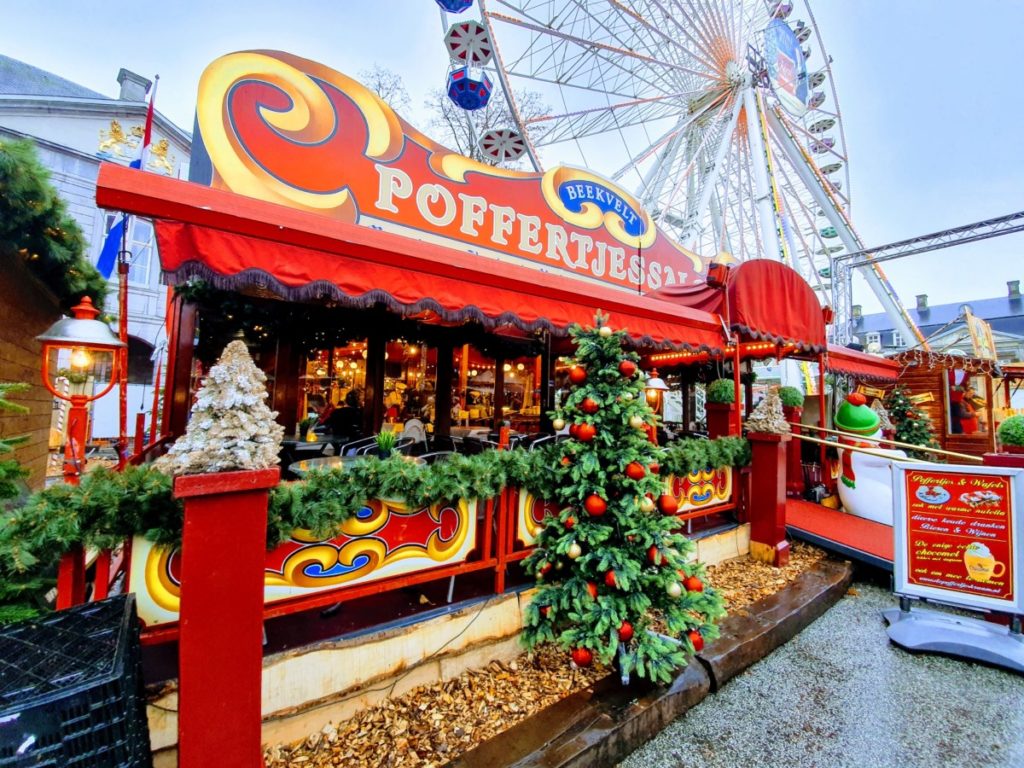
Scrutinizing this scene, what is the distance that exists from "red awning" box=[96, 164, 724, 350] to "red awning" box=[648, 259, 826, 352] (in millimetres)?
1878

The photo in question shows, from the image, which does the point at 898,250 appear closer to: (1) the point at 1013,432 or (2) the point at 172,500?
(1) the point at 1013,432

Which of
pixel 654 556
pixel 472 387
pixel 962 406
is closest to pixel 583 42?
pixel 472 387

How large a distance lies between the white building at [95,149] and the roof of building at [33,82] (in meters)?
0.04

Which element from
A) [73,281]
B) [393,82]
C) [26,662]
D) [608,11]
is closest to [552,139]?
[608,11]

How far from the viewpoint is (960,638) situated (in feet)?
10.4

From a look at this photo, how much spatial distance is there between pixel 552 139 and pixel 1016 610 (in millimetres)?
17749

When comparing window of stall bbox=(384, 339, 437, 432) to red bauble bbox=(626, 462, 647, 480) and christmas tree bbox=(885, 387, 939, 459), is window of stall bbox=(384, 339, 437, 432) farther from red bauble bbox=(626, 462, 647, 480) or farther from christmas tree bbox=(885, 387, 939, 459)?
christmas tree bbox=(885, 387, 939, 459)

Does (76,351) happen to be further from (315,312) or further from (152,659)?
(315,312)

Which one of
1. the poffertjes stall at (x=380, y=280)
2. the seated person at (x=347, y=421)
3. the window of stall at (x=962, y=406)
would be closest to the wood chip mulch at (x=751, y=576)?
the poffertjes stall at (x=380, y=280)

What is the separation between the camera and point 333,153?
4.67 meters

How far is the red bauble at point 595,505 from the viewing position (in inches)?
106

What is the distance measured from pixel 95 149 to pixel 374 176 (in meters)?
15.3

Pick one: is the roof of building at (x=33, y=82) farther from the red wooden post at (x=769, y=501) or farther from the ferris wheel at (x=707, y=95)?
the red wooden post at (x=769, y=501)

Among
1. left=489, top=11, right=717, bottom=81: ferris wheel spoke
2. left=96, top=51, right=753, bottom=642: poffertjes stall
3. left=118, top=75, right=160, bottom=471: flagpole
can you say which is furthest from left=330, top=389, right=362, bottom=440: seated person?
left=489, top=11, right=717, bottom=81: ferris wheel spoke
